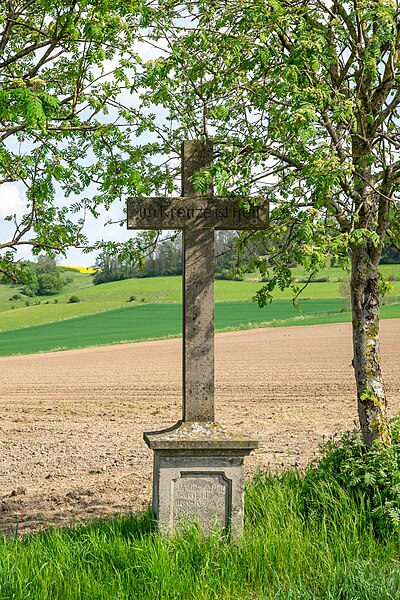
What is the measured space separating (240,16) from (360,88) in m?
1.29

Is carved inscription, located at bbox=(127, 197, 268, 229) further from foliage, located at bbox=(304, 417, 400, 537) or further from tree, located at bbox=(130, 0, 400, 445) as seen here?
foliage, located at bbox=(304, 417, 400, 537)

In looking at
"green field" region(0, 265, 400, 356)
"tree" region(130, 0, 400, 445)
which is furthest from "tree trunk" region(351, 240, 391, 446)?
"green field" region(0, 265, 400, 356)

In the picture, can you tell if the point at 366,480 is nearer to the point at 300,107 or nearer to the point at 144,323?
A: the point at 300,107

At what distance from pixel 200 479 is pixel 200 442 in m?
0.33

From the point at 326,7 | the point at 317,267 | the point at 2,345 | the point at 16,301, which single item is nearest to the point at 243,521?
the point at 317,267

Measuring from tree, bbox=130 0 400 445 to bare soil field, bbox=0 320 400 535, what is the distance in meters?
1.29

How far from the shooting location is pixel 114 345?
40.7 m

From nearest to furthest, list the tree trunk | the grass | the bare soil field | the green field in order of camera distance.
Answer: the grass < the tree trunk < the bare soil field < the green field

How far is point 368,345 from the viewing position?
23.0 ft

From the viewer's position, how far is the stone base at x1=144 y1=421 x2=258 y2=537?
6.02m

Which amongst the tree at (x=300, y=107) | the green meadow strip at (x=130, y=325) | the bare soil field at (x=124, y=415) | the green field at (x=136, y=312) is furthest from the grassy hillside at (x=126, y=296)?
the tree at (x=300, y=107)

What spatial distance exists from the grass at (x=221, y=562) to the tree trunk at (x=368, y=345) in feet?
2.85

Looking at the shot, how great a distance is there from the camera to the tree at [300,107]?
19.6 feet

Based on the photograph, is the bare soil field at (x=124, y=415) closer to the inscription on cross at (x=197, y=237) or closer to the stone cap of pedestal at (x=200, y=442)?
the stone cap of pedestal at (x=200, y=442)
